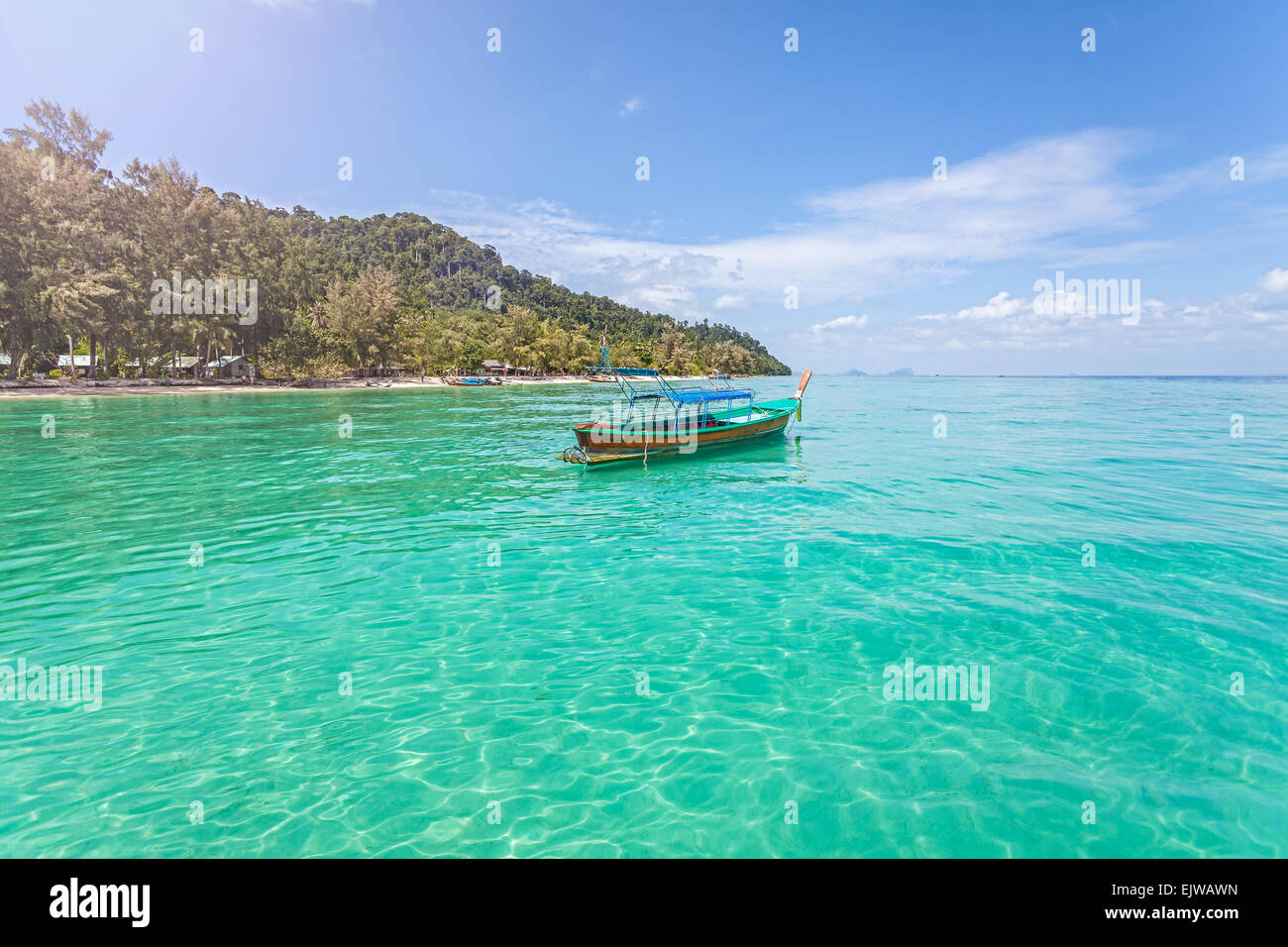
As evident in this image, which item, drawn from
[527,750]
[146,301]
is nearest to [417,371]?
[146,301]

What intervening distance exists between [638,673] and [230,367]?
116 m

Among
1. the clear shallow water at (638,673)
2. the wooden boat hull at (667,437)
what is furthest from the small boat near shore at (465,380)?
the clear shallow water at (638,673)

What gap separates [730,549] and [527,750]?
872 cm

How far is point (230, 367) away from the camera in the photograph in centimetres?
9744

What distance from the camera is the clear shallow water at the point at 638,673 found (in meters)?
5.76

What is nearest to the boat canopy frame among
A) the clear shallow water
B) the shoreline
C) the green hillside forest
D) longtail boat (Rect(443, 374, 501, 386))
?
the clear shallow water

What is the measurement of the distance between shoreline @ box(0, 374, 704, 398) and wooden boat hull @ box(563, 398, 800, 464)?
22.2 m

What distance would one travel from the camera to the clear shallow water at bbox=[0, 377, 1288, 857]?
5758 mm

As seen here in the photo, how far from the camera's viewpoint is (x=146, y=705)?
7.49m

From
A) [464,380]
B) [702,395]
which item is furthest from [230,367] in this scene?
[702,395]

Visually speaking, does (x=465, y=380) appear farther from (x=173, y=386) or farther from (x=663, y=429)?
(x=663, y=429)

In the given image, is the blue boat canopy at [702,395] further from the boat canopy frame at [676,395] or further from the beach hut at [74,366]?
the beach hut at [74,366]
